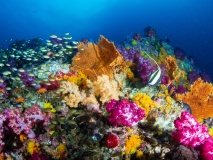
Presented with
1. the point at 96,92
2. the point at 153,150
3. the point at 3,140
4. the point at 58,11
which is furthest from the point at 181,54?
the point at 58,11

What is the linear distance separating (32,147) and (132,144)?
244 cm

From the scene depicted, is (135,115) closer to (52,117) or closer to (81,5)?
(52,117)

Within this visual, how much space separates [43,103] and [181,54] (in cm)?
1070

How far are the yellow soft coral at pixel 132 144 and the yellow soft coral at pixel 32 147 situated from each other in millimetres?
2189

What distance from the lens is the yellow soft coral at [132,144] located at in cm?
555

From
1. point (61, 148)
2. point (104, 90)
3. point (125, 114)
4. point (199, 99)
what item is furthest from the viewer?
point (199, 99)

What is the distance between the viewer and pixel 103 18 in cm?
11431

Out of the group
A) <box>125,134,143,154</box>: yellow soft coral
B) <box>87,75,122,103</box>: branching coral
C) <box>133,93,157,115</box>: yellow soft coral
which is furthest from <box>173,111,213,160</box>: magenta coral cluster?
<box>87,75,122,103</box>: branching coral

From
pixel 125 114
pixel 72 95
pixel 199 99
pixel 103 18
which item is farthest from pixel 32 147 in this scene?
pixel 103 18

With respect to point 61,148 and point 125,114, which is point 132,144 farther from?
point 61,148

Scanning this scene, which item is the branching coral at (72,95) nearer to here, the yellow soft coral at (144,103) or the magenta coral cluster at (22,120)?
the magenta coral cluster at (22,120)

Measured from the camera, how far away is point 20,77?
28.5ft

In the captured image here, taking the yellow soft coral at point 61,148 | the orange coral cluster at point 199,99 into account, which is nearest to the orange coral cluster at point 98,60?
the orange coral cluster at point 199,99

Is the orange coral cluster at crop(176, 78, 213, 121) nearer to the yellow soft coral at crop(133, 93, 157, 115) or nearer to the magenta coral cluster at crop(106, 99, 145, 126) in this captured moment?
the yellow soft coral at crop(133, 93, 157, 115)
